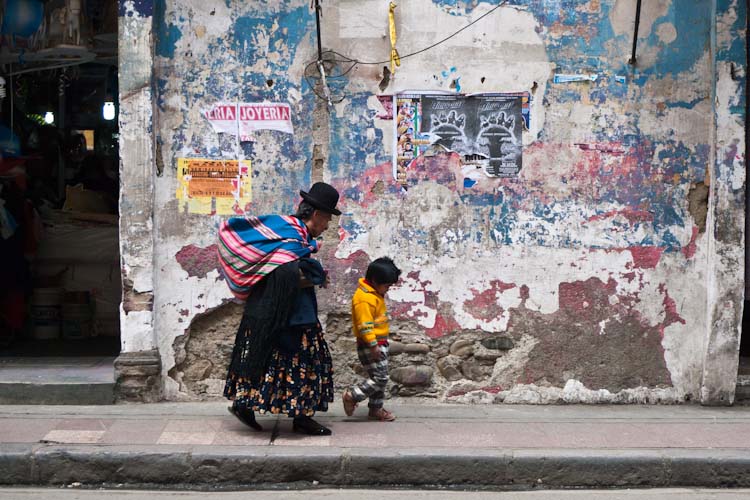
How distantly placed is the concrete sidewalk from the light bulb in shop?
4.33 m

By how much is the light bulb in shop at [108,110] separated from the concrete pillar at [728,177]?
605 centimetres

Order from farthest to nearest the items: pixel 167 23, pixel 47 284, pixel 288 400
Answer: pixel 47 284, pixel 167 23, pixel 288 400

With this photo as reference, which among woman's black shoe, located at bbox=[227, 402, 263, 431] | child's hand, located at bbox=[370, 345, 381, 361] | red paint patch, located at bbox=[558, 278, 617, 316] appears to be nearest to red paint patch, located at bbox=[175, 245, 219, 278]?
woman's black shoe, located at bbox=[227, 402, 263, 431]

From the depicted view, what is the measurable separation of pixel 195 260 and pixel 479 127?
7.95 ft

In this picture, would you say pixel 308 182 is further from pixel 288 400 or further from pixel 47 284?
pixel 47 284

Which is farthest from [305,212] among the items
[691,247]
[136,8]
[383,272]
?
[691,247]

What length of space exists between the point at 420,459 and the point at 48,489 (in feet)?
7.25

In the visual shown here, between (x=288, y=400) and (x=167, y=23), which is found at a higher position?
(x=167, y=23)

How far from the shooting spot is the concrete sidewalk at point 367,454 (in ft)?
18.8

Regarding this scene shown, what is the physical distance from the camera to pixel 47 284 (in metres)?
9.73

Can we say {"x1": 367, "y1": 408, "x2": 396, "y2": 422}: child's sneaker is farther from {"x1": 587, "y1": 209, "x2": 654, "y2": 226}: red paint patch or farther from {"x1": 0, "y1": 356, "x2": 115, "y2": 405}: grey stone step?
{"x1": 587, "y1": 209, "x2": 654, "y2": 226}: red paint patch

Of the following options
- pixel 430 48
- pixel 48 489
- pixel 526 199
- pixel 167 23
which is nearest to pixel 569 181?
pixel 526 199

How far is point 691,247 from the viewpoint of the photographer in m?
7.45

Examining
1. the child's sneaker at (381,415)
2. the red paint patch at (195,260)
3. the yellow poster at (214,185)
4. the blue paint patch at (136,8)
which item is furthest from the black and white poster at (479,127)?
the blue paint patch at (136,8)
